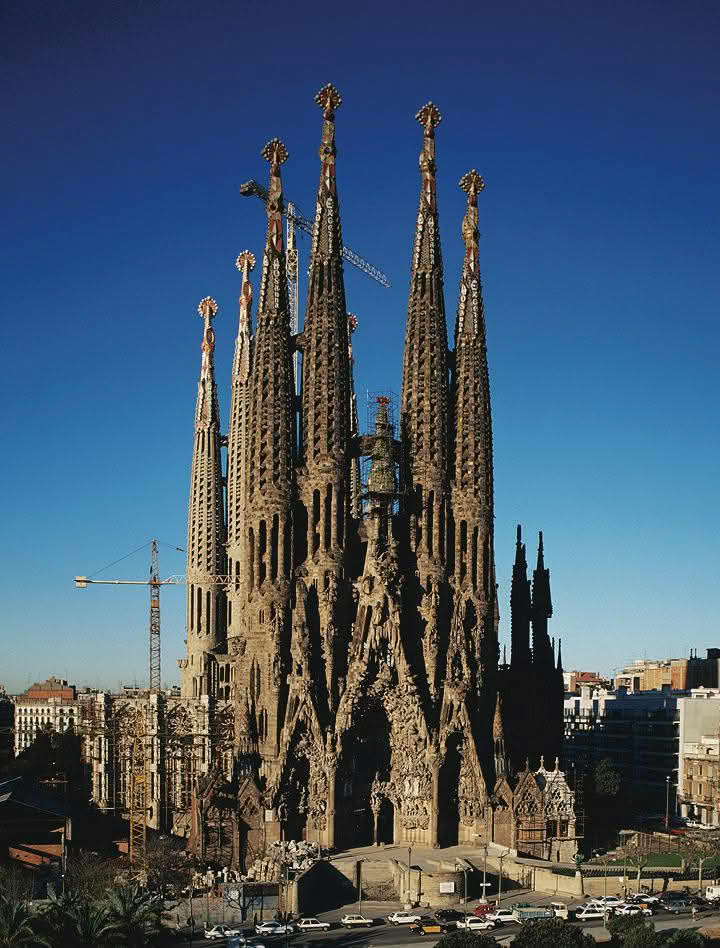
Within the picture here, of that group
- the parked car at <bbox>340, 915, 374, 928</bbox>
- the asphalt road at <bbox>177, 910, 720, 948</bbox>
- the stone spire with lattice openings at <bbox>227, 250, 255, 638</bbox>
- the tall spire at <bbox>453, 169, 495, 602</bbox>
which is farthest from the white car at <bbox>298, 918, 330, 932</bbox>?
the stone spire with lattice openings at <bbox>227, 250, 255, 638</bbox>

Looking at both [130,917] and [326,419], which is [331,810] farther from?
[130,917]

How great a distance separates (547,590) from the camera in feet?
352

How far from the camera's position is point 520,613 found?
352 feet

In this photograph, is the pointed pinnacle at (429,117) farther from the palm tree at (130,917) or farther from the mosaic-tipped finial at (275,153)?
the palm tree at (130,917)

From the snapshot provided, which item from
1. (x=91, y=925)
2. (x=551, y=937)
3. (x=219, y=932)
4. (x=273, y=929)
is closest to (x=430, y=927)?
(x=273, y=929)

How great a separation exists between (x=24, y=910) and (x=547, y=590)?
61.7 metres

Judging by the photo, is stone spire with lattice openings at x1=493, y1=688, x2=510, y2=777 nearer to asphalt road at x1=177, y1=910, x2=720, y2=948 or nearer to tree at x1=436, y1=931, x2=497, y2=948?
asphalt road at x1=177, y1=910, x2=720, y2=948

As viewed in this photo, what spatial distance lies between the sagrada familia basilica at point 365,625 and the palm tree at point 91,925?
28069 mm

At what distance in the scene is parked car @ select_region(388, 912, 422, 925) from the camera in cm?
6769

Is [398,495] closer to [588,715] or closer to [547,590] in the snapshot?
[547,590]

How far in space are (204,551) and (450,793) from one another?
112 ft

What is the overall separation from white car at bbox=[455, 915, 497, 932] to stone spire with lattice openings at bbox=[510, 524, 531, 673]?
39.2 m

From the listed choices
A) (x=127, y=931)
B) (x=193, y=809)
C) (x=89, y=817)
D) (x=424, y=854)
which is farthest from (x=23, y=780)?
(x=127, y=931)

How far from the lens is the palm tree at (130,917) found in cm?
5372
